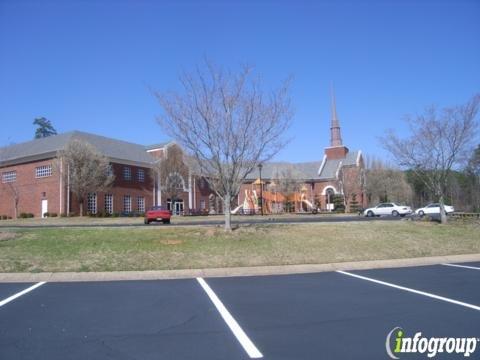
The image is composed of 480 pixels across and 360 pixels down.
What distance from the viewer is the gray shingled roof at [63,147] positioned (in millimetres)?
47375

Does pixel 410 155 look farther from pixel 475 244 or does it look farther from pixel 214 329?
pixel 214 329

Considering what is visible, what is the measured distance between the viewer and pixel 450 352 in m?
5.24

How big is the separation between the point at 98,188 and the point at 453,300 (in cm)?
4027

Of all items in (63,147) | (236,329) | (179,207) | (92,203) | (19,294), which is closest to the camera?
(236,329)

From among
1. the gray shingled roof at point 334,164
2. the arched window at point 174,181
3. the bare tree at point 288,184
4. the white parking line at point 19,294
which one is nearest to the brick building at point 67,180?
the arched window at point 174,181

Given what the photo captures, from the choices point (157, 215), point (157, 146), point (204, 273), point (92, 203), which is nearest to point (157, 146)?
point (157, 146)

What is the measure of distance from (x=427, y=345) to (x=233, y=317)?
9.58 feet

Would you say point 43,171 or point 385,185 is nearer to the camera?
point 43,171

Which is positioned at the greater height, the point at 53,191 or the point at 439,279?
the point at 53,191

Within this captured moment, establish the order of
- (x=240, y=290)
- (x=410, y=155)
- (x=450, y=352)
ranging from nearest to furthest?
(x=450, y=352), (x=240, y=290), (x=410, y=155)

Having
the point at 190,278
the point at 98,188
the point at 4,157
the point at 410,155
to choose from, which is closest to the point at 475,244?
the point at 410,155

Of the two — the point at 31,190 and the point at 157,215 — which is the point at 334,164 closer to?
the point at 31,190

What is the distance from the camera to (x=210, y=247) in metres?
14.9

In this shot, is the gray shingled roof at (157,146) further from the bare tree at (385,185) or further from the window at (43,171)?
the bare tree at (385,185)
